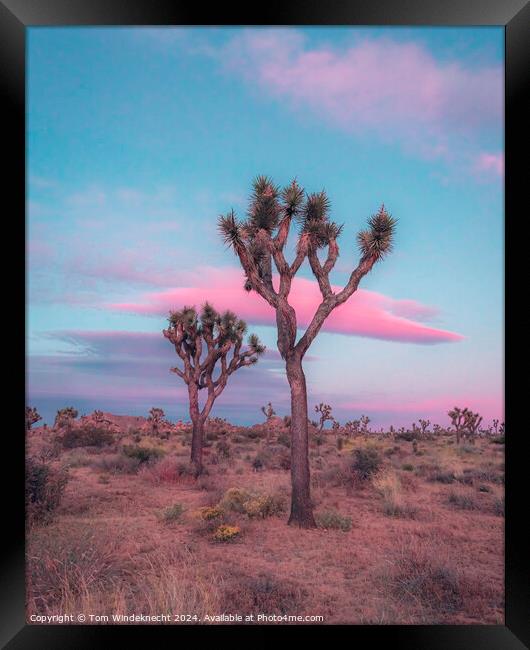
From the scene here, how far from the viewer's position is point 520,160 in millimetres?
4906

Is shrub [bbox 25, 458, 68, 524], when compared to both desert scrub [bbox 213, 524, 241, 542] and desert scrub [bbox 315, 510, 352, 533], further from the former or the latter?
desert scrub [bbox 315, 510, 352, 533]

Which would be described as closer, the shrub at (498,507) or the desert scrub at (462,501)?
the shrub at (498,507)

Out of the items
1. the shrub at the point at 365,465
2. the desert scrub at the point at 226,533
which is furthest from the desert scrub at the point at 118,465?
the desert scrub at the point at 226,533

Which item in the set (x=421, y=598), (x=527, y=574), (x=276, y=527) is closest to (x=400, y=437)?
(x=276, y=527)

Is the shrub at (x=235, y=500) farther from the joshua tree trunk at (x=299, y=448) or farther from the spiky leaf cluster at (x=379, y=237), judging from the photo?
the spiky leaf cluster at (x=379, y=237)

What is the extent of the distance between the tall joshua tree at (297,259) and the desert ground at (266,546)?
1804mm

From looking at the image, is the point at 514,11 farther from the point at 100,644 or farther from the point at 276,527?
the point at 276,527

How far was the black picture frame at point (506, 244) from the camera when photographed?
4.69 metres

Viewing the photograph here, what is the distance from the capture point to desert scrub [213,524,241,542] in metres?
10.6

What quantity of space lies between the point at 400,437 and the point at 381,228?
3303 cm

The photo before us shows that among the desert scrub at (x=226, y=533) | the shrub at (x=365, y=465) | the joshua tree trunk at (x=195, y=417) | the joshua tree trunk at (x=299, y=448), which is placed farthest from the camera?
the joshua tree trunk at (x=195, y=417)

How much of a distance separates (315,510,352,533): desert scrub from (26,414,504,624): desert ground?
0.11 feet

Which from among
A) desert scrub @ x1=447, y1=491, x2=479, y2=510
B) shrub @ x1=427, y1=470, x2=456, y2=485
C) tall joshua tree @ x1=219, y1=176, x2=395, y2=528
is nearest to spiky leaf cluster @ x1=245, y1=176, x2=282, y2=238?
tall joshua tree @ x1=219, y1=176, x2=395, y2=528

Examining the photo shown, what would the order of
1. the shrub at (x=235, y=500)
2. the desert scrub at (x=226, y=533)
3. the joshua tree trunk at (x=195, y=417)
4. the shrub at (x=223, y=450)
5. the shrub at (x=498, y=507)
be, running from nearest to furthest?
the desert scrub at (x=226, y=533), the shrub at (x=235, y=500), the shrub at (x=498, y=507), the joshua tree trunk at (x=195, y=417), the shrub at (x=223, y=450)
